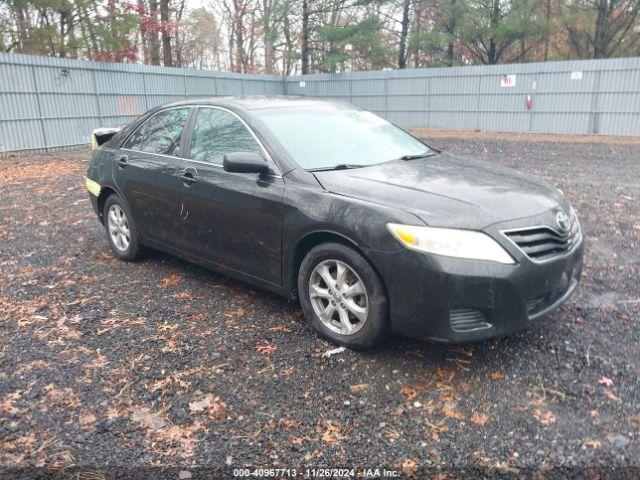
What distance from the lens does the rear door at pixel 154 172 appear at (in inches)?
184

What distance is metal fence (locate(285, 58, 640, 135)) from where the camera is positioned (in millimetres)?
18141

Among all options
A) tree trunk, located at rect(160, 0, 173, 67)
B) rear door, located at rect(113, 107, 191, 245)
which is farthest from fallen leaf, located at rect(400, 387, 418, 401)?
tree trunk, located at rect(160, 0, 173, 67)

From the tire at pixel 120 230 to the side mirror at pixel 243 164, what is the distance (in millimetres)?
1875

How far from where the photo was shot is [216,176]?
4215 millimetres

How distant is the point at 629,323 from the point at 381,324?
190cm

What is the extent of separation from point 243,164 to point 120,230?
2328 millimetres

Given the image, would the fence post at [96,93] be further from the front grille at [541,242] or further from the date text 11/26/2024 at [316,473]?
the date text 11/26/2024 at [316,473]

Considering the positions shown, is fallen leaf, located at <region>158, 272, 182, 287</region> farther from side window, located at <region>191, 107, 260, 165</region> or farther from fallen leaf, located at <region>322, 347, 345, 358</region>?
fallen leaf, located at <region>322, 347, 345, 358</region>

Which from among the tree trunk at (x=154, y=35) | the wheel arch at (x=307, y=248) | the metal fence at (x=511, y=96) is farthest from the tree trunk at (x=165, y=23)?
the wheel arch at (x=307, y=248)

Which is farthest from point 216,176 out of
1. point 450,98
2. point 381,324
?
point 450,98

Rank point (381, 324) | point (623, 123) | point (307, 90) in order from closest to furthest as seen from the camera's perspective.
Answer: point (381, 324) → point (623, 123) → point (307, 90)

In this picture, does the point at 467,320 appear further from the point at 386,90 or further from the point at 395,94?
the point at 386,90

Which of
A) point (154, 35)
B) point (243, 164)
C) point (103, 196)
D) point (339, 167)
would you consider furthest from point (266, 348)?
point (154, 35)

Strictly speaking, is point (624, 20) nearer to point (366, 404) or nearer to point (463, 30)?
point (463, 30)
